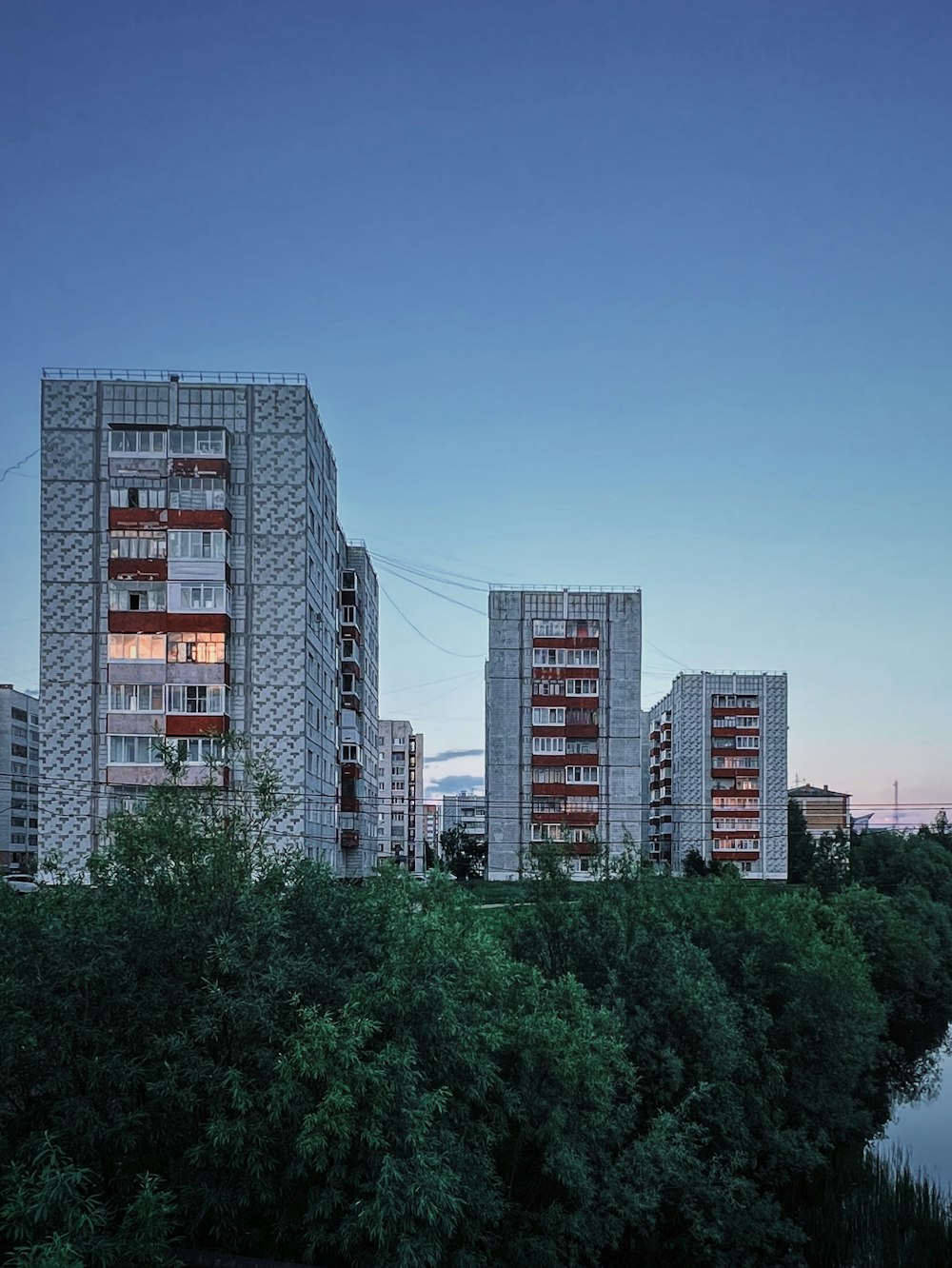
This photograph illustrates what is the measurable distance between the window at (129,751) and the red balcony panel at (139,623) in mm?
5646

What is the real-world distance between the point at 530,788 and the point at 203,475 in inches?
1372

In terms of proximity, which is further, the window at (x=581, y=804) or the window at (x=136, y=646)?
the window at (x=581, y=804)

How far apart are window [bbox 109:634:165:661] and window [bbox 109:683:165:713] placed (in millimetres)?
1474

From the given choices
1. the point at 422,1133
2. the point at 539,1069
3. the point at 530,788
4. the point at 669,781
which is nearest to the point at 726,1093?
the point at 539,1069

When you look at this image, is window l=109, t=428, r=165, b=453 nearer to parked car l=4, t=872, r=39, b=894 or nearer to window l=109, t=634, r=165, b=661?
window l=109, t=634, r=165, b=661

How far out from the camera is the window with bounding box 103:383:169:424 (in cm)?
5506

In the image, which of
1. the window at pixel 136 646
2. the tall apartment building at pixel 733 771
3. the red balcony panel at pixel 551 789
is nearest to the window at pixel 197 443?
the window at pixel 136 646

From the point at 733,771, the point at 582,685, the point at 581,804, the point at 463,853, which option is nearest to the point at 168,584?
the point at 582,685

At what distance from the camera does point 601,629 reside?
7662 cm

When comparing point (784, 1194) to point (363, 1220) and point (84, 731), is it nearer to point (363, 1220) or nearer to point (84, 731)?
point (363, 1220)

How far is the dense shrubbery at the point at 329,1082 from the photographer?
16.8 meters

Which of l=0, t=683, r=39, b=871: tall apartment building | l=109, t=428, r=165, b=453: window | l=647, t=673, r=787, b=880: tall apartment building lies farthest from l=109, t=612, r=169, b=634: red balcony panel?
l=0, t=683, r=39, b=871: tall apartment building

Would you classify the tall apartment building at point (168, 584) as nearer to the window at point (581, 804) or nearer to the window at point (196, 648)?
the window at point (196, 648)

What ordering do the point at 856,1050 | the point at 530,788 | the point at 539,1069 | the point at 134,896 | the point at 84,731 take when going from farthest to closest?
1. the point at 530,788
2. the point at 84,731
3. the point at 856,1050
4. the point at 539,1069
5. the point at 134,896
